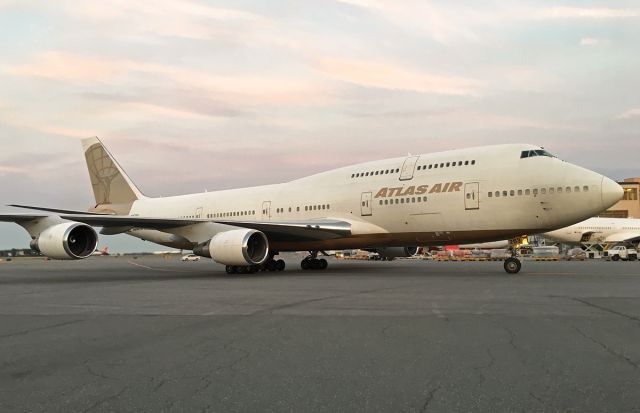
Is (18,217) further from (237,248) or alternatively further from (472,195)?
(472,195)

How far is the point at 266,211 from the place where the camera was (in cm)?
2638

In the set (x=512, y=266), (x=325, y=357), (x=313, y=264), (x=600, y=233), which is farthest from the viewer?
(x=600, y=233)

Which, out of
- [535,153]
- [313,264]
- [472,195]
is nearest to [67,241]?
[313,264]

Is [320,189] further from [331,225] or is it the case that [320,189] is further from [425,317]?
[425,317]

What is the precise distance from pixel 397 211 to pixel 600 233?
47.6 meters

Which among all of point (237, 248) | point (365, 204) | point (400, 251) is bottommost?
point (400, 251)

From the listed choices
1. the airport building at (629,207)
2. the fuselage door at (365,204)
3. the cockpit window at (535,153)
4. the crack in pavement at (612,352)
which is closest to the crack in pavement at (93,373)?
→ the crack in pavement at (612,352)

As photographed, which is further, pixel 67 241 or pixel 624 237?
pixel 624 237

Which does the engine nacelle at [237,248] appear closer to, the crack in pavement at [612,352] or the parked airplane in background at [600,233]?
the crack in pavement at [612,352]

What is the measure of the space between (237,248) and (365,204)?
5740 millimetres

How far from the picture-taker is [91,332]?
722cm

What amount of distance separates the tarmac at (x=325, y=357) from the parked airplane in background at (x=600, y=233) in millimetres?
53151

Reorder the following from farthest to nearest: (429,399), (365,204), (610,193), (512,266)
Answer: (365,204) < (512,266) < (610,193) < (429,399)

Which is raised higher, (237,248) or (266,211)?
(266,211)
